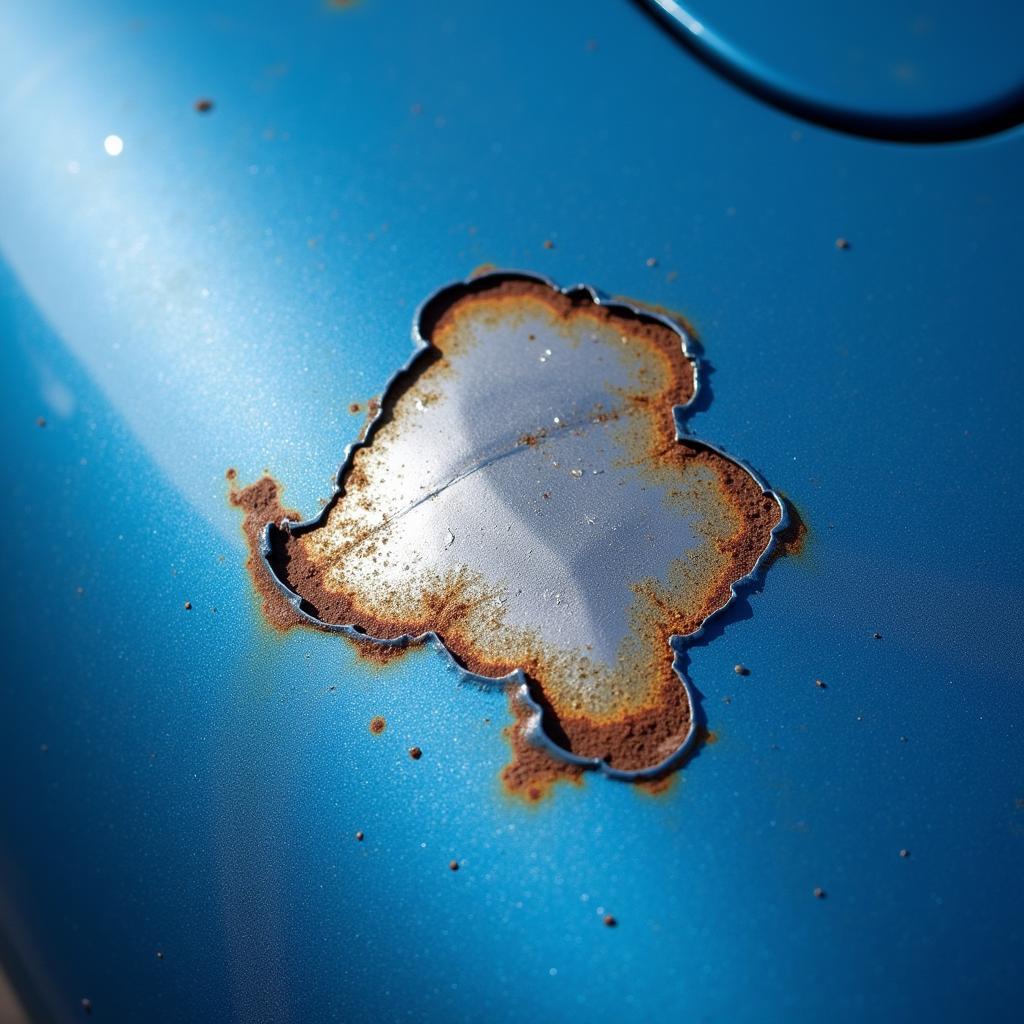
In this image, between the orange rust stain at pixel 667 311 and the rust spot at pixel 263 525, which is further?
the orange rust stain at pixel 667 311

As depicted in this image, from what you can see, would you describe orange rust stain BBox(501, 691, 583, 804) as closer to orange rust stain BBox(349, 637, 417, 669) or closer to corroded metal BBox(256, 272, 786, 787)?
corroded metal BBox(256, 272, 786, 787)

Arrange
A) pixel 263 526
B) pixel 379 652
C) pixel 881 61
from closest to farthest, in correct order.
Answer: pixel 379 652
pixel 263 526
pixel 881 61

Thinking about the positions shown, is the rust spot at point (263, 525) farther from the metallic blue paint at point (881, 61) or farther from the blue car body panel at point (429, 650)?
the metallic blue paint at point (881, 61)

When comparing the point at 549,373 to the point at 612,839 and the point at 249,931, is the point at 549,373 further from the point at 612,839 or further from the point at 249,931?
the point at 249,931

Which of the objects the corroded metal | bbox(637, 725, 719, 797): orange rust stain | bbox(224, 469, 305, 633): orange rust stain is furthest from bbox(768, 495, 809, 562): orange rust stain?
bbox(224, 469, 305, 633): orange rust stain

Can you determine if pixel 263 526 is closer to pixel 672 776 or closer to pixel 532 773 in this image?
pixel 532 773

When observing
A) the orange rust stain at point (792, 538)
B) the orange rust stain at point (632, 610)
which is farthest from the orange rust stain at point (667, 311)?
the orange rust stain at point (792, 538)

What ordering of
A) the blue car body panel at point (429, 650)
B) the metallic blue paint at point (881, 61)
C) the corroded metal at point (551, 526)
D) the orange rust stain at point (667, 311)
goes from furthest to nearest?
1. the metallic blue paint at point (881, 61)
2. the orange rust stain at point (667, 311)
3. the corroded metal at point (551, 526)
4. the blue car body panel at point (429, 650)

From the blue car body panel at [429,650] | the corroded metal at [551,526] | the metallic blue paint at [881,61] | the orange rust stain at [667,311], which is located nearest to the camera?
the blue car body panel at [429,650]

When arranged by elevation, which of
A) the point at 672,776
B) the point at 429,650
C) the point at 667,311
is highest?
the point at 667,311

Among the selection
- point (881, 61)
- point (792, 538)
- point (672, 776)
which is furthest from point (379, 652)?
point (881, 61)
